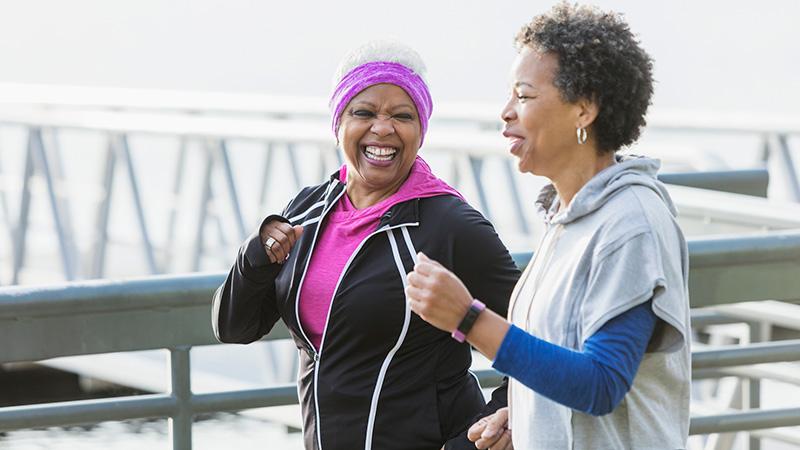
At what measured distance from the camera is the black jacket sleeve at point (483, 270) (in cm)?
305

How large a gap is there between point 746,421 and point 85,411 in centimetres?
193

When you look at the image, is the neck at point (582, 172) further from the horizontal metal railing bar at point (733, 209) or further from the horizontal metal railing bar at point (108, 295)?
the horizontal metal railing bar at point (733, 209)

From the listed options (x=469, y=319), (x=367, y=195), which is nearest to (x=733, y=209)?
(x=367, y=195)

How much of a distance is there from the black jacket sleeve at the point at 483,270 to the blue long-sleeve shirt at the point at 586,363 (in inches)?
24.8

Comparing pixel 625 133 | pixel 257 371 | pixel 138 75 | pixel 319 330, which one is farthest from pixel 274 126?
pixel 138 75

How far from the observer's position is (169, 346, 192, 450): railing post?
12.5 ft

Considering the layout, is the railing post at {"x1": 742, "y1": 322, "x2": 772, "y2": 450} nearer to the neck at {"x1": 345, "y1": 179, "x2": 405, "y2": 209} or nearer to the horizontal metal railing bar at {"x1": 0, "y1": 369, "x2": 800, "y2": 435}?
the horizontal metal railing bar at {"x1": 0, "y1": 369, "x2": 800, "y2": 435}

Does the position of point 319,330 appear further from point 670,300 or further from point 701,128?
point 701,128

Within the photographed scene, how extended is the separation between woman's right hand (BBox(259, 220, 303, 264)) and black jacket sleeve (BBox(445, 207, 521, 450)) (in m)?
0.35

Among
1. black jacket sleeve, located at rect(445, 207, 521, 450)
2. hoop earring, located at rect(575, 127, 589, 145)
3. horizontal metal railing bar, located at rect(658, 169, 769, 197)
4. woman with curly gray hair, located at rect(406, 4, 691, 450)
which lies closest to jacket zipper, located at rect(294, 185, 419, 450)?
black jacket sleeve, located at rect(445, 207, 521, 450)

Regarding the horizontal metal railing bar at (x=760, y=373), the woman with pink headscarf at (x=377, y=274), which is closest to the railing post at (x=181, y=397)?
the woman with pink headscarf at (x=377, y=274)

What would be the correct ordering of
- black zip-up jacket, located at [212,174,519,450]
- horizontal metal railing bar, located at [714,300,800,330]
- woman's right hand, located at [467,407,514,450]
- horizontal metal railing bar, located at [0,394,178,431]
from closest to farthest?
woman's right hand, located at [467,407,514,450]
black zip-up jacket, located at [212,174,519,450]
horizontal metal railing bar, located at [0,394,178,431]
horizontal metal railing bar, located at [714,300,800,330]

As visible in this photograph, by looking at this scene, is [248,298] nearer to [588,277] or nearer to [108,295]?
[108,295]

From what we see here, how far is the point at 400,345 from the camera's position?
3.05m
